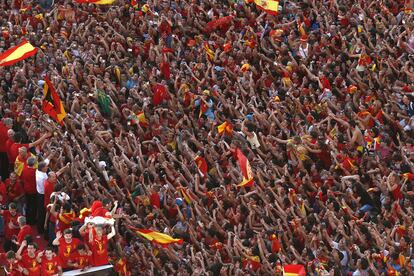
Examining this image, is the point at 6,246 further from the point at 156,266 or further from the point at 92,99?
the point at 92,99

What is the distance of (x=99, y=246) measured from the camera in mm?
19328

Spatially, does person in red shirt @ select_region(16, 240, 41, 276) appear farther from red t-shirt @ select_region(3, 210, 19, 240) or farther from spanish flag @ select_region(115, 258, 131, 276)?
spanish flag @ select_region(115, 258, 131, 276)

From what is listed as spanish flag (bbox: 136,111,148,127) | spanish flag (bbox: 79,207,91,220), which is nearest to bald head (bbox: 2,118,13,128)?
spanish flag (bbox: 79,207,91,220)

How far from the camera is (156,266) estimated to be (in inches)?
807

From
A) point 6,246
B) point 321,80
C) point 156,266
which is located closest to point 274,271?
point 156,266

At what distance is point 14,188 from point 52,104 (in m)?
3.09

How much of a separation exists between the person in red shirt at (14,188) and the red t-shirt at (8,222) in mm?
688

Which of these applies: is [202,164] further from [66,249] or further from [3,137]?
[66,249]

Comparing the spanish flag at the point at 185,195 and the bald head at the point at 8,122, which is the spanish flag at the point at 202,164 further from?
the bald head at the point at 8,122

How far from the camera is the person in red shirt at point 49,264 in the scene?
18.6 m

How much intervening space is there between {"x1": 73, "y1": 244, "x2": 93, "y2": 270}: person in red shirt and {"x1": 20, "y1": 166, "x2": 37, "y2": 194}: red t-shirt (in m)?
2.04

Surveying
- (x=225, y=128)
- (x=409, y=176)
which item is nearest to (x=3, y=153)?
(x=225, y=128)

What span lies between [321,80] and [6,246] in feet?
29.4

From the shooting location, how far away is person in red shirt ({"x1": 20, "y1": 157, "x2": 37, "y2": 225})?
20.6m
